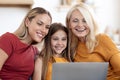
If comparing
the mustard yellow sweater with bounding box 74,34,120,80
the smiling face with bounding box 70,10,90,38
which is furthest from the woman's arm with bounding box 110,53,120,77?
the smiling face with bounding box 70,10,90,38

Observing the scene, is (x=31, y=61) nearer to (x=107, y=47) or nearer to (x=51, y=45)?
(x=51, y=45)

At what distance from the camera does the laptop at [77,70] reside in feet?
4.28

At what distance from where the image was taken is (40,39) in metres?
1.60

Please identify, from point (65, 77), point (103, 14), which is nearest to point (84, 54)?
point (65, 77)

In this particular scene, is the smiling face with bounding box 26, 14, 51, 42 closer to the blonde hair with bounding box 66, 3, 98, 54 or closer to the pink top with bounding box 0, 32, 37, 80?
the pink top with bounding box 0, 32, 37, 80

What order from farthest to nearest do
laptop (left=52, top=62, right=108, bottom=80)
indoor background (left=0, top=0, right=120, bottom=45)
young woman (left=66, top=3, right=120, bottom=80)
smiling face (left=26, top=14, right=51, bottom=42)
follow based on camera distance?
indoor background (left=0, top=0, right=120, bottom=45) → young woman (left=66, top=3, right=120, bottom=80) → smiling face (left=26, top=14, right=51, bottom=42) → laptop (left=52, top=62, right=108, bottom=80)

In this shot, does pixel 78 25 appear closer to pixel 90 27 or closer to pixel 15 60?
pixel 90 27

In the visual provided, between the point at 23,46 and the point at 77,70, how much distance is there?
15.3 inches

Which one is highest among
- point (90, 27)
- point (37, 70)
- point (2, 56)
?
point (90, 27)

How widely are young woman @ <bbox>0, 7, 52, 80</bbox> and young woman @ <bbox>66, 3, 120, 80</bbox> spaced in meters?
0.24

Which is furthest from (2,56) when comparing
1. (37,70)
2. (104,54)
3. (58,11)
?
(58,11)

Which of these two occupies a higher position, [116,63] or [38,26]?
[38,26]

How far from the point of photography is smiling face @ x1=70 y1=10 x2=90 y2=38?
1733 mm

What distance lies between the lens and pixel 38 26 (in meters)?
1.57
